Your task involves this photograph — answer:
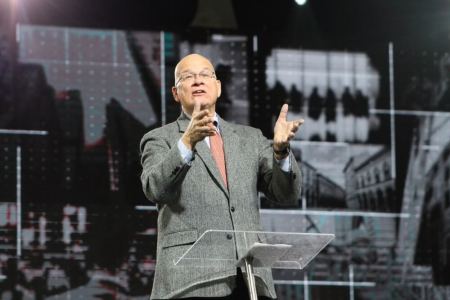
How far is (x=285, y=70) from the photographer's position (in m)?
5.28

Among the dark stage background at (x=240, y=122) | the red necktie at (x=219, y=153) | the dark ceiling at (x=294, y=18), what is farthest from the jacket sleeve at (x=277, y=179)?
the dark ceiling at (x=294, y=18)

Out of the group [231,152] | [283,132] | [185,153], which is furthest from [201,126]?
[231,152]

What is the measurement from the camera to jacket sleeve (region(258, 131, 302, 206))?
10.0 feet

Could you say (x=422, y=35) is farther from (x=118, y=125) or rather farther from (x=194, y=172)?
(x=194, y=172)

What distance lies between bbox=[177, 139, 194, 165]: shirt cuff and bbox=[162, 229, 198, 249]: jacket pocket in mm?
225

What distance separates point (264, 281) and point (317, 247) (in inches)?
11.6

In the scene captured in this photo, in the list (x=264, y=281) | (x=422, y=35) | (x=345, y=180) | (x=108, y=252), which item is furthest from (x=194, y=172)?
(x=422, y=35)

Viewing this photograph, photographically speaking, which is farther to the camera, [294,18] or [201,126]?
[294,18]

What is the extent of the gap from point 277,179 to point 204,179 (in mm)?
225

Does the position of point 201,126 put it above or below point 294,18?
below

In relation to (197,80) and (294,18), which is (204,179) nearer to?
(197,80)

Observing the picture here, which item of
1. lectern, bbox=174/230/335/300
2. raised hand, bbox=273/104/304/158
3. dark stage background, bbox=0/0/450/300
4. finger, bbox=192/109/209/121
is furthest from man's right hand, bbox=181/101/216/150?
dark stage background, bbox=0/0/450/300

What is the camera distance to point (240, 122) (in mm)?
5180

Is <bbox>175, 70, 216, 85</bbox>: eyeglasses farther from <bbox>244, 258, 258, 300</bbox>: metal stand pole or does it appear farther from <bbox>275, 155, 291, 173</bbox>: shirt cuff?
<bbox>244, 258, 258, 300</bbox>: metal stand pole
